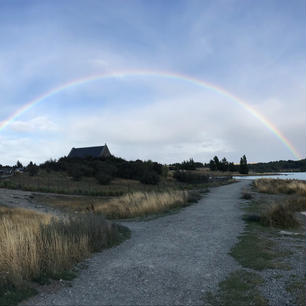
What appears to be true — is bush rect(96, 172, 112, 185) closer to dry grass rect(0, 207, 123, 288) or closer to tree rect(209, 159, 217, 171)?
dry grass rect(0, 207, 123, 288)

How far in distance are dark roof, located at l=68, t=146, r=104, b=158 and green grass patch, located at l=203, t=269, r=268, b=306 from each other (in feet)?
199

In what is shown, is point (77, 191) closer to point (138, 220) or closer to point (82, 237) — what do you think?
point (138, 220)

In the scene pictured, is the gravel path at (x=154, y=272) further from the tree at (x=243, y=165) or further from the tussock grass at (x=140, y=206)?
the tree at (x=243, y=165)

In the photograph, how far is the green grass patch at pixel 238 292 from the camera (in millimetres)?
4324

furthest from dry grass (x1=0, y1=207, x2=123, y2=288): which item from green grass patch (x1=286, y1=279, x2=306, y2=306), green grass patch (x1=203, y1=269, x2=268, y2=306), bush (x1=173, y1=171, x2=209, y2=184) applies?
bush (x1=173, y1=171, x2=209, y2=184)

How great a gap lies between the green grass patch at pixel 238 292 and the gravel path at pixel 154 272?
0.17 metres

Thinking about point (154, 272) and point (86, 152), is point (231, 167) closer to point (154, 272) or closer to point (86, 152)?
point (86, 152)

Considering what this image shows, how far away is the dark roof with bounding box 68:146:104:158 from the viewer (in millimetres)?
66069

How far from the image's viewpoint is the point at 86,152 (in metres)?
68.4

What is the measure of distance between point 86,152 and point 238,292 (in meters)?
66.2

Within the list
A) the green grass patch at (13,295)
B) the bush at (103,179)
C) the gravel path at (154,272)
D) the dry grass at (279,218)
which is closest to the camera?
the green grass patch at (13,295)

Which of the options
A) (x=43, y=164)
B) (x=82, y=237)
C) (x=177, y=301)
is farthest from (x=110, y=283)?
(x=43, y=164)

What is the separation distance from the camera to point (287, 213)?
11.5m

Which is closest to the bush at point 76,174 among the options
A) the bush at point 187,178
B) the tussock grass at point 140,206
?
the bush at point 187,178
